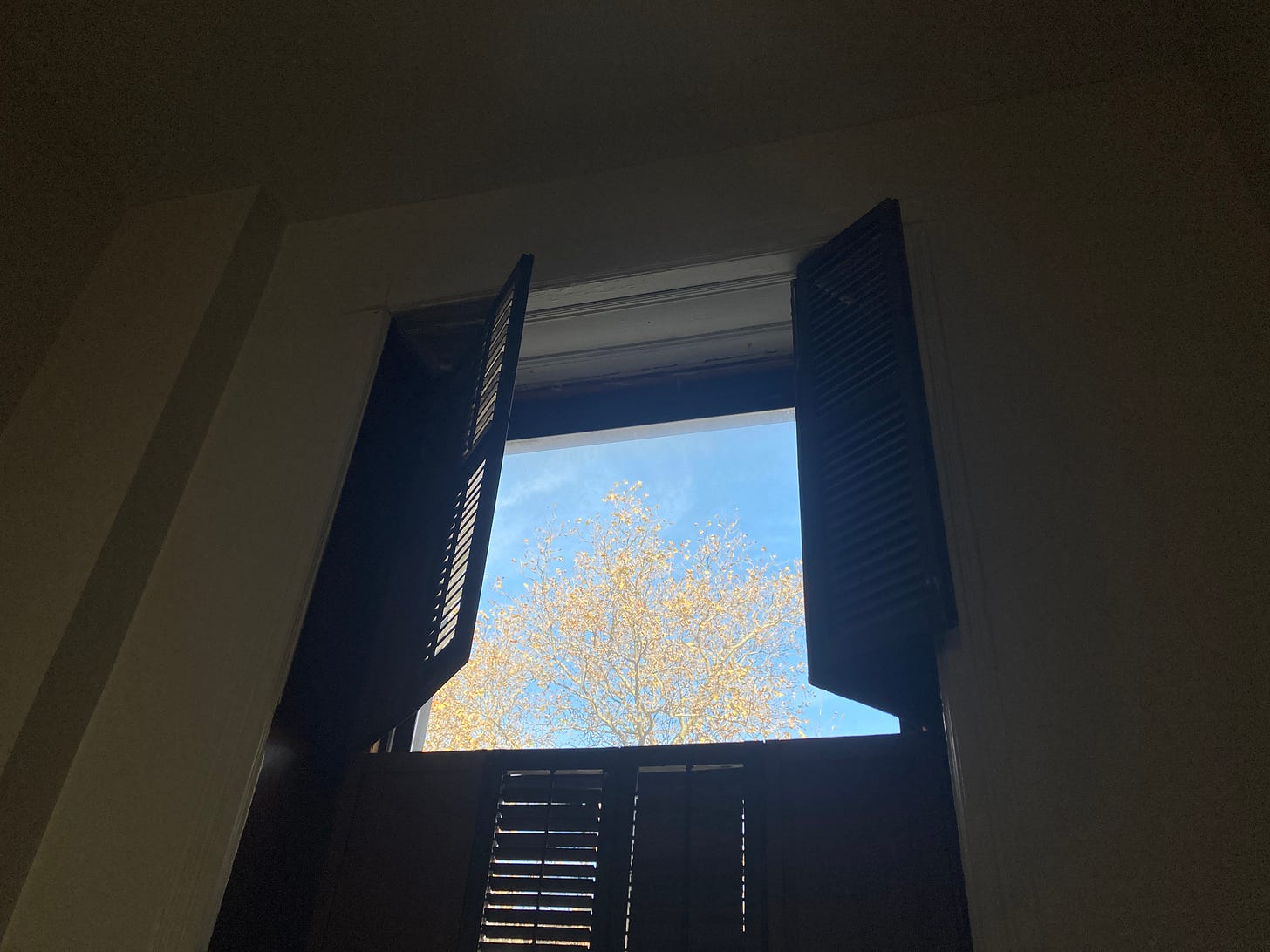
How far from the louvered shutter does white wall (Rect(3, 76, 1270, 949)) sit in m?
0.24

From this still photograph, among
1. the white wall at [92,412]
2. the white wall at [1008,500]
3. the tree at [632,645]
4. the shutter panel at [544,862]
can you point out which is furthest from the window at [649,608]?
the white wall at [92,412]

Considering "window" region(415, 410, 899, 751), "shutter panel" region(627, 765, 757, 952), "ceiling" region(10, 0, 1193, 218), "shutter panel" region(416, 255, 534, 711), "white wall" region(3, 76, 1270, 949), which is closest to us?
"white wall" region(3, 76, 1270, 949)

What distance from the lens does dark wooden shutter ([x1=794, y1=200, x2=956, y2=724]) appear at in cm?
149

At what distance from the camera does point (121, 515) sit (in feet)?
6.51

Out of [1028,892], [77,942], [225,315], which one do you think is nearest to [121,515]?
[225,315]

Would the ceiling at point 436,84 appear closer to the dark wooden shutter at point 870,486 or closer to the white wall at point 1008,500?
the white wall at point 1008,500

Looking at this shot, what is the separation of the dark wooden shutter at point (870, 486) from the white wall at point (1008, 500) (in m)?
0.11

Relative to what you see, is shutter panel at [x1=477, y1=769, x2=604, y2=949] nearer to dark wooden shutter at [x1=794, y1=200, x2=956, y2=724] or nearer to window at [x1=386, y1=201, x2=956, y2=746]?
window at [x1=386, y1=201, x2=956, y2=746]

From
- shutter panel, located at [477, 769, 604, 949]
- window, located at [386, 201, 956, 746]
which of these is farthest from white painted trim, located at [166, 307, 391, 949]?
shutter panel, located at [477, 769, 604, 949]

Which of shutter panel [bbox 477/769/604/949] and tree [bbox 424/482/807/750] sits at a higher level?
tree [bbox 424/482/807/750]

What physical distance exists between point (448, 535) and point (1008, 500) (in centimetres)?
116

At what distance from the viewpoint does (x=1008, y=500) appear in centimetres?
161

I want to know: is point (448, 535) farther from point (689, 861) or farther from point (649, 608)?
point (689, 861)

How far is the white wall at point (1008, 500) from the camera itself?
4.25 ft
